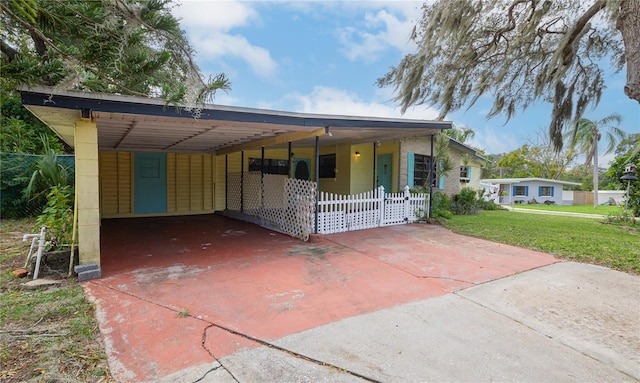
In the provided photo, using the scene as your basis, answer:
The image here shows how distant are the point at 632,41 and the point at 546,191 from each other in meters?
28.0

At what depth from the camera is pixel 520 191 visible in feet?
90.3

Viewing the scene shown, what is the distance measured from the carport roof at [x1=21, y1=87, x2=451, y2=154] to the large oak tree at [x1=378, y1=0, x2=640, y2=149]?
3.44 feet

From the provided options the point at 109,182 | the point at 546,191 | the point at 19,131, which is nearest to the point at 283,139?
the point at 109,182

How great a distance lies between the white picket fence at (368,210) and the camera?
7.28m

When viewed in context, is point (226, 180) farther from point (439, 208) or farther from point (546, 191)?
point (546, 191)

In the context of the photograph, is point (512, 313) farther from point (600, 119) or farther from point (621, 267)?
point (600, 119)

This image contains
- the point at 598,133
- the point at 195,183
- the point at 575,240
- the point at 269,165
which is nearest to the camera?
the point at 575,240

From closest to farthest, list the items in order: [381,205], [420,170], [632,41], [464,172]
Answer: [632,41]
[381,205]
[420,170]
[464,172]

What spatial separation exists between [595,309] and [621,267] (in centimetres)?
241

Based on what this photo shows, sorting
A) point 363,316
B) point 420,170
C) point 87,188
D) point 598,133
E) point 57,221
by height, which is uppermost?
point 598,133

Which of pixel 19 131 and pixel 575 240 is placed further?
pixel 19 131

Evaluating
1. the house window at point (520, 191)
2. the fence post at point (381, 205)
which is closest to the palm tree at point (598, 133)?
the house window at point (520, 191)

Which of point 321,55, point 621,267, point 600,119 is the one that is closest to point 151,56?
point 621,267

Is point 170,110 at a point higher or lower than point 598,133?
lower
